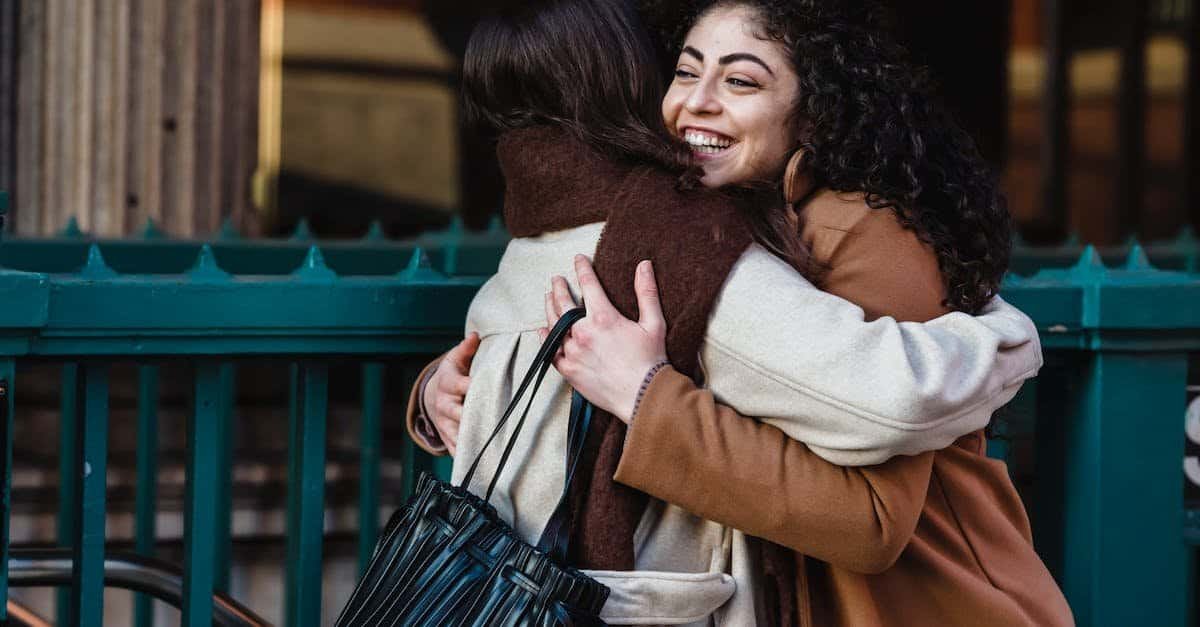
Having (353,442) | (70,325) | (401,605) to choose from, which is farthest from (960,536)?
(353,442)

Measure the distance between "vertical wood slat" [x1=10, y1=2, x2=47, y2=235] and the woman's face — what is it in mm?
2744

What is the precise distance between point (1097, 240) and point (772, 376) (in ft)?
40.4

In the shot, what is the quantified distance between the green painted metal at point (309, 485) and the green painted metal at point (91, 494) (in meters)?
0.30

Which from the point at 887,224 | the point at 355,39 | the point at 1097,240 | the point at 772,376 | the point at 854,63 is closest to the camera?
the point at 772,376

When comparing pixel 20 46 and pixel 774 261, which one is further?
pixel 20 46

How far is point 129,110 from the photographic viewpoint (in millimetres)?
4348

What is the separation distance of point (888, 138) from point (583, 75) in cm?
45

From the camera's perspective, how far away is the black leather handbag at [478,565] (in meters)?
1.97

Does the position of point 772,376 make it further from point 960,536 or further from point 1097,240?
point 1097,240

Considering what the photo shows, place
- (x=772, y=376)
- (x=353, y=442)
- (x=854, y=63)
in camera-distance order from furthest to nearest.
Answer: (x=353, y=442) → (x=854, y=63) → (x=772, y=376)

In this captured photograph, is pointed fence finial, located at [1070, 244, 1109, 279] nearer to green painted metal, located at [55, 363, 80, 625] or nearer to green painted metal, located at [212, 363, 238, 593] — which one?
green painted metal, located at [212, 363, 238, 593]

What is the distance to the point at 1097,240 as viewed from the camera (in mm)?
13523

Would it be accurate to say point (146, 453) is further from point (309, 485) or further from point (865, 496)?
point (865, 496)

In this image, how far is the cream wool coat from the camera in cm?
193
